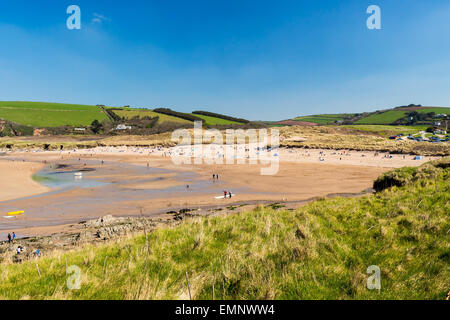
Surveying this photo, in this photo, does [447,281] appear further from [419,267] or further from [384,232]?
[384,232]

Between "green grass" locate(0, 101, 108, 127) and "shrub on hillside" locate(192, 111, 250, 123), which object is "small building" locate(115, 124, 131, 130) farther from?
"shrub on hillside" locate(192, 111, 250, 123)

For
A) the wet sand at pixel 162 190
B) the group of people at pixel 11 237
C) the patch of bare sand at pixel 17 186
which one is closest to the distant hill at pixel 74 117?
the patch of bare sand at pixel 17 186

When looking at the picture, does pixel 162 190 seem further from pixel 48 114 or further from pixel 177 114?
pixel 48 114

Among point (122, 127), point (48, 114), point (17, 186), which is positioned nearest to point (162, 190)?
point (17, 186)

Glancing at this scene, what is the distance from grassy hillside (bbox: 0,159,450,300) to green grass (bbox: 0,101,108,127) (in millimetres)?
138049

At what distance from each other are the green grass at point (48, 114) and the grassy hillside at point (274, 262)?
138 meters

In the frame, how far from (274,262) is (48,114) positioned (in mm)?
165533

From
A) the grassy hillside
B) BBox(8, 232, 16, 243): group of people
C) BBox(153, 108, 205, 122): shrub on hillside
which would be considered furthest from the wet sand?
BBox(153, 108, 205, 122): shrub on hillside

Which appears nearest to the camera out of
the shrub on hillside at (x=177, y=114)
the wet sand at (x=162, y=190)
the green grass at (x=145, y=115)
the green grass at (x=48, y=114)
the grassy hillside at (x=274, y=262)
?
the grassy hillside at (x=274, y=262)

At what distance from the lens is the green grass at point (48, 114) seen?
120000 mm

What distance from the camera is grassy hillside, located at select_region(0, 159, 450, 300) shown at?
12.7 ft

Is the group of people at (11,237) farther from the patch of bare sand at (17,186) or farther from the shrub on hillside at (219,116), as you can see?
the shrub on hillside at (219,116)

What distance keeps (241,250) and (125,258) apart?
2.83 m
